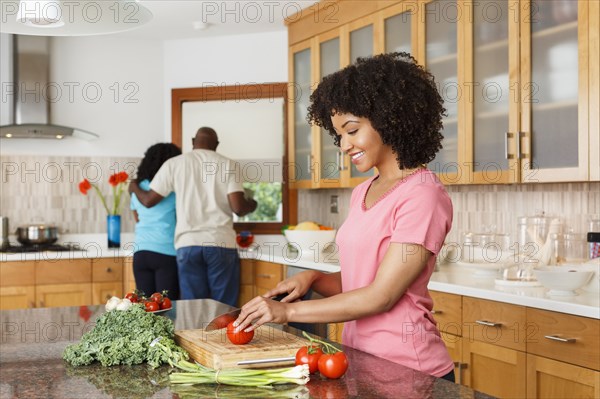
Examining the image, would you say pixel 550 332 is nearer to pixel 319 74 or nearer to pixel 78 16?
pixel 78 16

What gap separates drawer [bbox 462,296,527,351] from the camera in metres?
2.69

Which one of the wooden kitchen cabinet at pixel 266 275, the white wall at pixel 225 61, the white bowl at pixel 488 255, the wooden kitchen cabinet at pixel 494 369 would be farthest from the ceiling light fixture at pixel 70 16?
the white wall at pixel 225 61

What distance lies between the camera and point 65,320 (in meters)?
2.28

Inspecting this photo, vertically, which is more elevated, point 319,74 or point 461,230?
point 319,74

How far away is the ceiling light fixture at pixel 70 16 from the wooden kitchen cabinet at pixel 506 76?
163cm

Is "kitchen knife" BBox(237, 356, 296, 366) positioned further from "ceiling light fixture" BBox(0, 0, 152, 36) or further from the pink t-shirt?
"ceiling light fixture" BBox(0, 0, 152, 36)

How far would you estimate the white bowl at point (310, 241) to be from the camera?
14.5ft

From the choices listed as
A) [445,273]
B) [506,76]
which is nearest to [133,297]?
[445,273]

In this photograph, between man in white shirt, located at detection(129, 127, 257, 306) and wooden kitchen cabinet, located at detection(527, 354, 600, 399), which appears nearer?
wooden kitchen cabinet, located at detection(527, 354, 600, 399)

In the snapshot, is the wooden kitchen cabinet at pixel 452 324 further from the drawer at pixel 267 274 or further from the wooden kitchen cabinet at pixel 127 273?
the wooden kitchen cabinet at pixel 127 273

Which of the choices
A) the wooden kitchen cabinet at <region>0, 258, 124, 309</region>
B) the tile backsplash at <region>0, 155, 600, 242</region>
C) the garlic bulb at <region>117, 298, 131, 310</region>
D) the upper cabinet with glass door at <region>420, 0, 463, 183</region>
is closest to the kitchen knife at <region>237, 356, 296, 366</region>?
the garlic bulb at <region>117, 298, 131, 310</region>

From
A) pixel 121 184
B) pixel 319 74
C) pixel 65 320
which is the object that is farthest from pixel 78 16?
pixel 121 184

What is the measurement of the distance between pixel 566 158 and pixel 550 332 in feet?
2.39

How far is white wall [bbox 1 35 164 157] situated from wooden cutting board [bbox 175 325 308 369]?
149 inches
